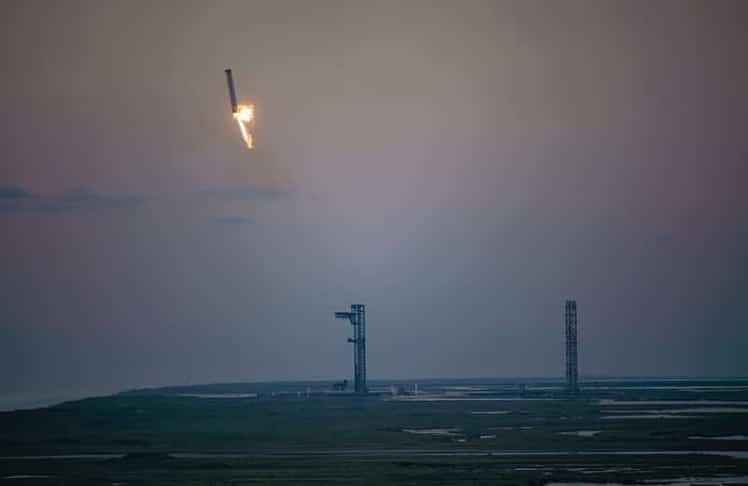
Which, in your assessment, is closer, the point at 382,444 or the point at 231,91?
the point at 231,91

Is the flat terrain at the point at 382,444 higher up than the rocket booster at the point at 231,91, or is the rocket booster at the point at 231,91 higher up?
the rocket booster at the point at 231,91

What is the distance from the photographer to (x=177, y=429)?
114 m

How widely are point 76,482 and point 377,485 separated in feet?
53.2

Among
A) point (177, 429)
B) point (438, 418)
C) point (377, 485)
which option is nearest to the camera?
point (377, 485)

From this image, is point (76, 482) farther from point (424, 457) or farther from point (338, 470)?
point (424, 457)

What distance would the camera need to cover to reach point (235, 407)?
15625 cm

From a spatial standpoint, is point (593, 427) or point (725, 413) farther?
point (725, 413)

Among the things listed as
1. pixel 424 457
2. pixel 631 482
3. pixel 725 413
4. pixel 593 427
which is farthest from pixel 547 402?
pixel 631 482

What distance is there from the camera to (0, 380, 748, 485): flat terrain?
72.9m

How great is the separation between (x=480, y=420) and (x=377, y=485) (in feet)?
168

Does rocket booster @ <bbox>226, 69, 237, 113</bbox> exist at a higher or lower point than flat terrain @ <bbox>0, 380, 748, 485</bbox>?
higher

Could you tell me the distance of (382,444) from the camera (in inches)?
3659

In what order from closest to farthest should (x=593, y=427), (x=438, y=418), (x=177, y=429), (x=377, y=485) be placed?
(x=377, y=485)
(x=593, y=427)
(x=177, y=429)
(x=438, y=418)

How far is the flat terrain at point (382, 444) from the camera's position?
239ft
